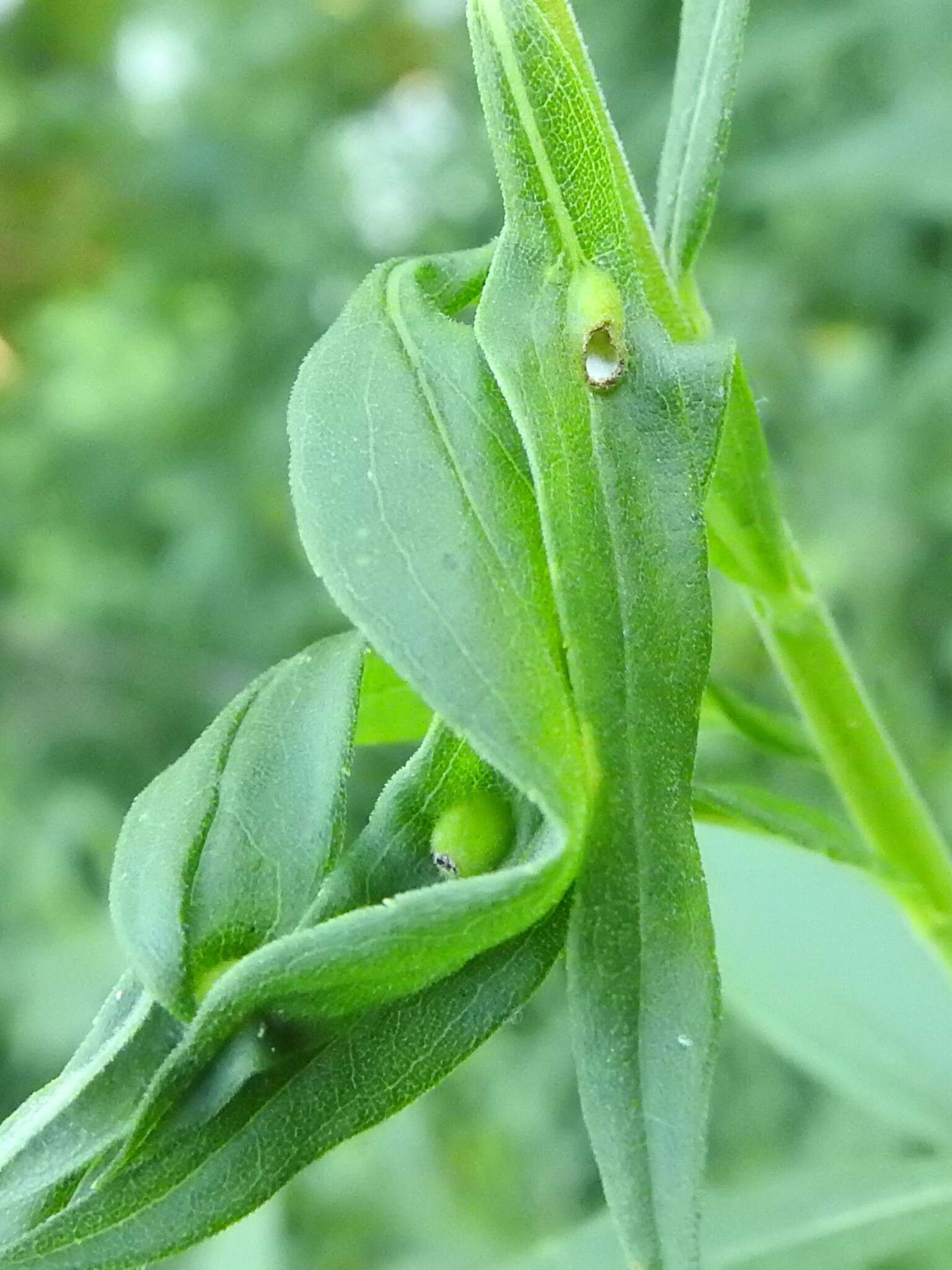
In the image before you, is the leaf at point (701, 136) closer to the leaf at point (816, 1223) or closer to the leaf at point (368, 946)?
the leaf at point (368, 946)

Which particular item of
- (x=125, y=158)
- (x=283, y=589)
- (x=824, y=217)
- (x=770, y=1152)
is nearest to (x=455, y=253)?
(x=770, y=1152)

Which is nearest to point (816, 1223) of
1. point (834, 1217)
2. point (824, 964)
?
point (834, 1217)

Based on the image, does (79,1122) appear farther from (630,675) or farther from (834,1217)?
(834,1217)

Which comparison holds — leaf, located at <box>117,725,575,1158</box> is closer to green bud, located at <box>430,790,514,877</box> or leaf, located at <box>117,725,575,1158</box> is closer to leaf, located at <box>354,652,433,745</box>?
green bud, located at <box>430,790,514,877</box>

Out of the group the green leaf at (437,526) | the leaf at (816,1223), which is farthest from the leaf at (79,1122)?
the leaf at (816,1223)

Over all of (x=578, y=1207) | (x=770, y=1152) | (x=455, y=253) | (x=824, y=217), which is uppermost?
(x=455, y=253)

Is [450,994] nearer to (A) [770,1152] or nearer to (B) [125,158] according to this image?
(A) [770,1152]
